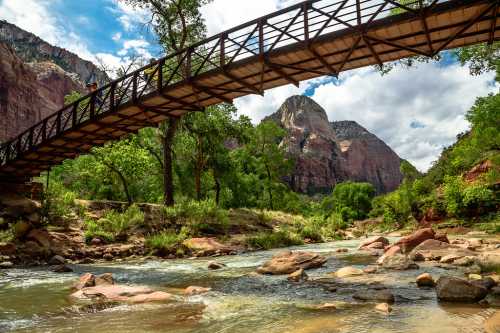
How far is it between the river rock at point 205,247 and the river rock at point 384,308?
14.4 m

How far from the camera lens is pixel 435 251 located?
51.0ft

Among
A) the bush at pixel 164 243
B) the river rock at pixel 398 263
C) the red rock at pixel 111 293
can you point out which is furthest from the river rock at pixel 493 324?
the bush at pixel 164 243

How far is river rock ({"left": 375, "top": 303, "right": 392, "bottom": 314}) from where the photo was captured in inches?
295

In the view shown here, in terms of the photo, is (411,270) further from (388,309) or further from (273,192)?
(273,192)

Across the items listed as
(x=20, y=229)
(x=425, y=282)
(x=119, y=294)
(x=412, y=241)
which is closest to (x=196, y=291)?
(x=119, y=294)

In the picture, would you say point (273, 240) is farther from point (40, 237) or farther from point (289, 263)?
point (40, 237)

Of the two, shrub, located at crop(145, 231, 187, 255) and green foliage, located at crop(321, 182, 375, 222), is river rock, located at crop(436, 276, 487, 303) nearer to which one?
shrub, located at crop(145, 231, 187, 255)

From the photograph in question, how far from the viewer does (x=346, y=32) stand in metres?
12.1

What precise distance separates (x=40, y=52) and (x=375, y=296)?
183005 millimetres

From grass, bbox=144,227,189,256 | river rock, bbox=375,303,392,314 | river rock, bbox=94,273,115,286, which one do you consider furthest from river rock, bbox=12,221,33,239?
river rock, bbox=375,303,392,314

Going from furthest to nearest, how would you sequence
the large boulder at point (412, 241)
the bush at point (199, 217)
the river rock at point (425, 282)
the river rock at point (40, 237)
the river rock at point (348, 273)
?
the bush at point (199, 217)
the river rock at point (40, 237)
the large boulder at point (412, 241)
the river rock at point (348, 273)
the river rock at point (425, 282)

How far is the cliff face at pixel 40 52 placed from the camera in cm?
14912

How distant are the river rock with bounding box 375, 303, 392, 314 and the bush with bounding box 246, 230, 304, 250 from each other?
59.5ft

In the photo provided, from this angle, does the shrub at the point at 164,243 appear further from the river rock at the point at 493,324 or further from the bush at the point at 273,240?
the river rock at the point at 493,324
